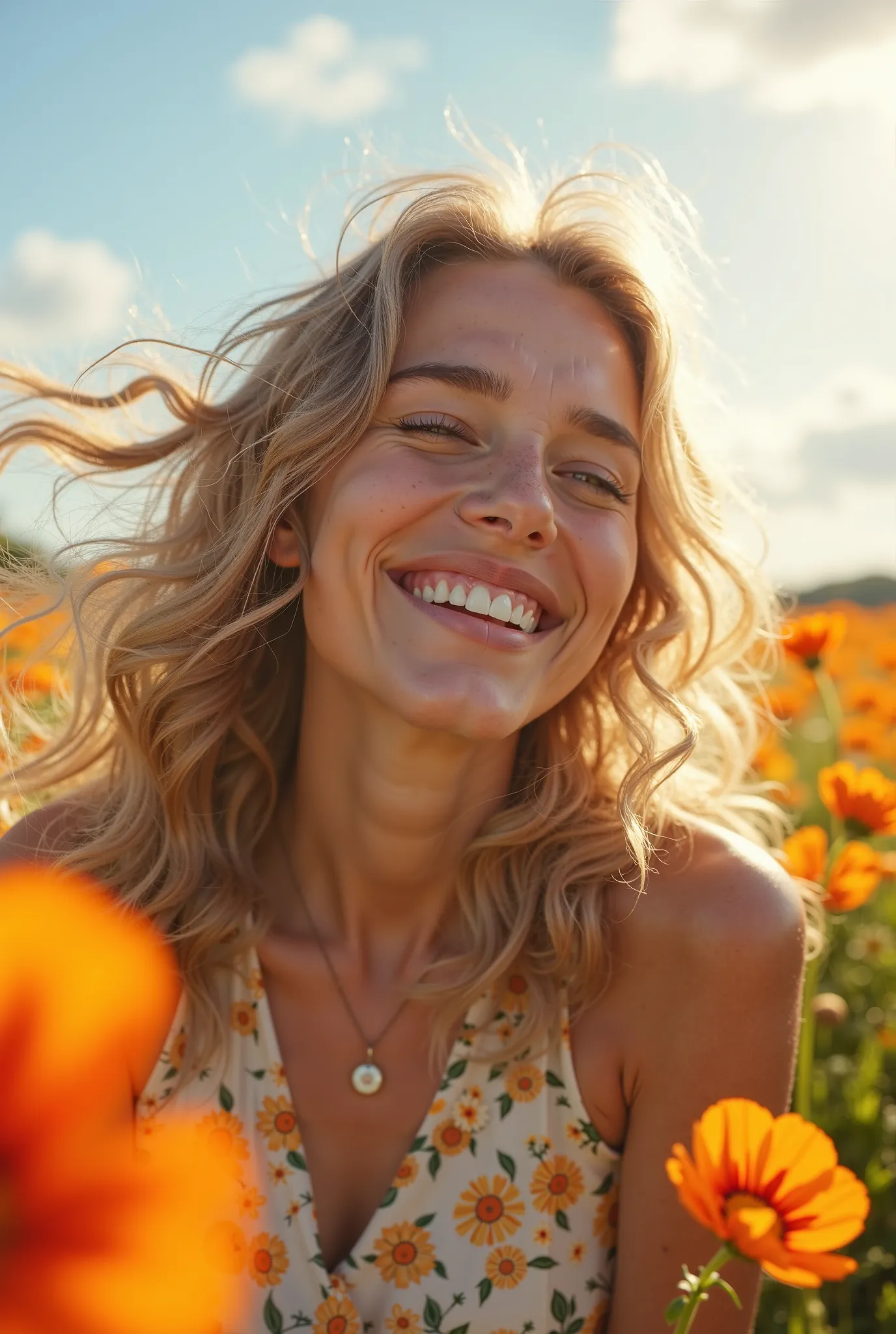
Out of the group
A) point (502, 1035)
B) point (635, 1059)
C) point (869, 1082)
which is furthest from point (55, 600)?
Result: point (869, 1082)

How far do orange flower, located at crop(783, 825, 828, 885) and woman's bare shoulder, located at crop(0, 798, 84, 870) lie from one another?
1.30 meters

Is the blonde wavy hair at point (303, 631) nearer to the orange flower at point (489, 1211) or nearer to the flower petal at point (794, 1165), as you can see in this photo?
the orange flower at point (489, 1211)

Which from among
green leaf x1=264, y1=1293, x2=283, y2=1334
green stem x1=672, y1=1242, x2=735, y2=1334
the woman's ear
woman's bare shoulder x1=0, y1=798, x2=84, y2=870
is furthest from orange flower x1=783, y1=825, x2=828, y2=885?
green stem x1=672, y1=1242, x2=735, y2=1334

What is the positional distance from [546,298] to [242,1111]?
4.78 feet

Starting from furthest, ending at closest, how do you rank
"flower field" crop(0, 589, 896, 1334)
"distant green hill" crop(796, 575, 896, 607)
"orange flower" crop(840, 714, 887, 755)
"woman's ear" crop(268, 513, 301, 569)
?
1. "distant green hill" crop(796, 575, 896, 607)
2. "orange flower" crop(840, 714, 887, 755)
3. "flower field" crop(0, 589, 896, 1334)
4. "woman's ear" crop(268, 513, 301, 569)

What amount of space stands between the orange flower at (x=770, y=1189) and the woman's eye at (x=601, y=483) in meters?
A: 1.25

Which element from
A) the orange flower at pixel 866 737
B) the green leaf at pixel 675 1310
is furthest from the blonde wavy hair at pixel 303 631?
the orange flower at pixel 866 737

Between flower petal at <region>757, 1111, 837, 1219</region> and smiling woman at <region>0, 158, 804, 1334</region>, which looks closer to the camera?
flower petal at <region>757, 1111, 837, 1219</region>

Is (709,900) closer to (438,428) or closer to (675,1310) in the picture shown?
(438,428)

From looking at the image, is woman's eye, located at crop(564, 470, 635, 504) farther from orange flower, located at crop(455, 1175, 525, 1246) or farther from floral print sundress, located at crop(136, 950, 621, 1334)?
orange flower, located at crop(455, 1175, 525, 1246)

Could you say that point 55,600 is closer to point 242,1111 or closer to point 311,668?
point 311,668

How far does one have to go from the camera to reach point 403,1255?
73.9 inches

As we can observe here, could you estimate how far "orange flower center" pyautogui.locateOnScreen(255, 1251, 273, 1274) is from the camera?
1862 millimetres

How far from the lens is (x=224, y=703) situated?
218 cm
